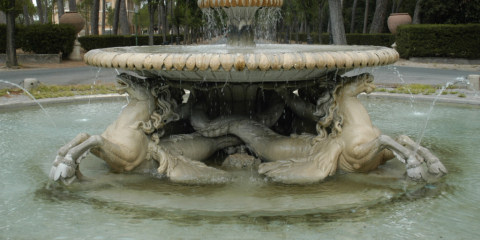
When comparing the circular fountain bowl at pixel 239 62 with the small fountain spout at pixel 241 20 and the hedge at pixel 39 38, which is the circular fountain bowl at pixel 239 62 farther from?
the hedge at pixel 39 38

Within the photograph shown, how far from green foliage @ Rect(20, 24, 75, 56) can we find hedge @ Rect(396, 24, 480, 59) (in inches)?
667

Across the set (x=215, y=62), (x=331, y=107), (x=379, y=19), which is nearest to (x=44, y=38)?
(x=379, y=19)

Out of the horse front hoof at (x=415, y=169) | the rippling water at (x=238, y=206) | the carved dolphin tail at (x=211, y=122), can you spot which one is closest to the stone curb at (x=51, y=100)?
the rippling water at (x=238, y=206)

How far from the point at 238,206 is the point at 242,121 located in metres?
1.75

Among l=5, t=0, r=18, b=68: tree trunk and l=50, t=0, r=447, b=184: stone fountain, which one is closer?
l=50, t=0, r=447, b=184: stone fountain

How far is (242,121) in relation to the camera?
5.41 metres

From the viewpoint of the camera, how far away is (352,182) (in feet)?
14.4

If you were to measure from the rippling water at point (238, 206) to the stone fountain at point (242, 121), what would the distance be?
19 centimetres

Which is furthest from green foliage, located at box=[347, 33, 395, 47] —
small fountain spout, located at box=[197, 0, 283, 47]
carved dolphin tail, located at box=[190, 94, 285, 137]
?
carved dolphin tail, located at box=[190, 94, 285, 137]

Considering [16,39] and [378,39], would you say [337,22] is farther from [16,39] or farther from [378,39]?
[16,39]

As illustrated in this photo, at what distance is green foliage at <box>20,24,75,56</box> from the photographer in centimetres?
2322

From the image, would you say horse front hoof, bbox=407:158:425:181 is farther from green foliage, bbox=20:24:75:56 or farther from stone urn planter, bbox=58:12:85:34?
stone urn planter, bbox=58:12:85:34

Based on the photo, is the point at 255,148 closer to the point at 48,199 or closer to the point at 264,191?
the point at 264,191

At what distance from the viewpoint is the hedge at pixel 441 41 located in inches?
866
